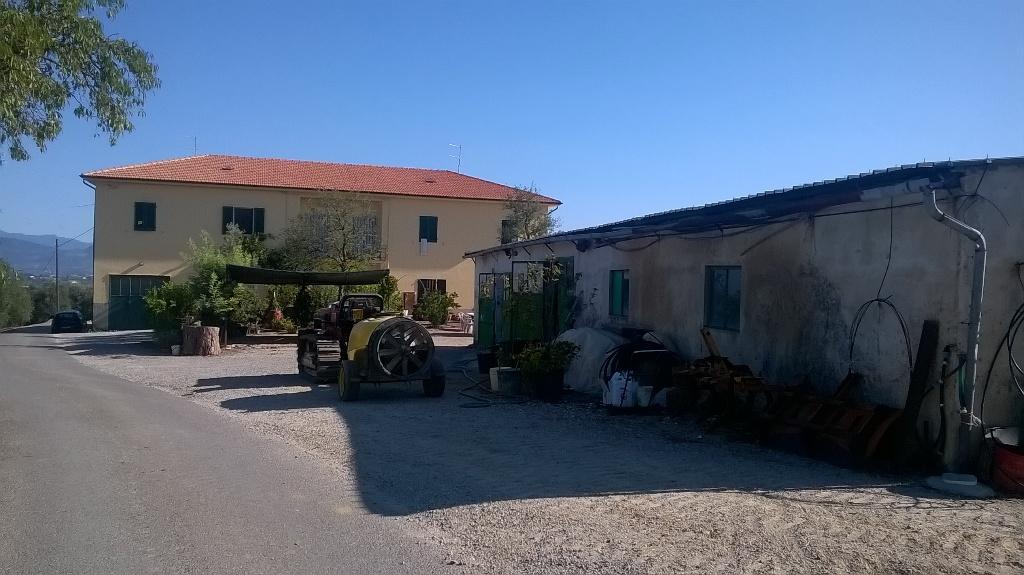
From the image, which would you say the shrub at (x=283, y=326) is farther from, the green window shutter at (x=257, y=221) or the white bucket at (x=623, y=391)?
the white bucket at (x=623, y=391)

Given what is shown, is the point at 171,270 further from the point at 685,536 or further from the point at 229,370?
the point at 685,536

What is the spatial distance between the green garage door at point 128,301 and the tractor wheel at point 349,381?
965 inches

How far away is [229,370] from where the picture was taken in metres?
18.7

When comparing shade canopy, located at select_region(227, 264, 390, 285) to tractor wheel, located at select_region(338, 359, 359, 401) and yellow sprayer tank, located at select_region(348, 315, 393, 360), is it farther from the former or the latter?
tractor wheel, located at select_region(338, 359, 359, 401)

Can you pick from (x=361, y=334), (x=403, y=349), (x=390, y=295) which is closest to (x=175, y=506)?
(x=403, y=349)

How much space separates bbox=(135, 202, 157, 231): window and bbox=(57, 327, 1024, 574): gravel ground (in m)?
25.1

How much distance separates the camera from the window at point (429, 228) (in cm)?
3812

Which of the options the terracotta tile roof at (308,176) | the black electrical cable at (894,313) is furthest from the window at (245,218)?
the black electrical cable at (894,313)

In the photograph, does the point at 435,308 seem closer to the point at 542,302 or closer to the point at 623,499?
the point at 542,302

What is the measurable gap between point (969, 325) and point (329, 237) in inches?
1135

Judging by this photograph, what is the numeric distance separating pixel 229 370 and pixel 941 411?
1528cm

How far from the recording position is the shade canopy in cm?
1585

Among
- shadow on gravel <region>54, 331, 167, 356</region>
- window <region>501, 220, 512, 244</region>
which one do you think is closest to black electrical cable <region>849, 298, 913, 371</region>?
shadow on gravel <region>54, 331, 167, 356</region>

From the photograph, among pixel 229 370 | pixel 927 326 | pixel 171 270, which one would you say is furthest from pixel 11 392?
pixel 171 270
